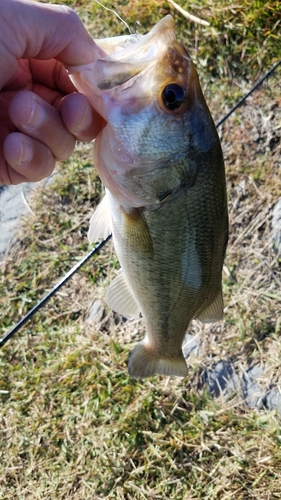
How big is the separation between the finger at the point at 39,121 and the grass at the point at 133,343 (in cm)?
154

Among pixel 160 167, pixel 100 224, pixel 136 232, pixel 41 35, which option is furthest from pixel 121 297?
pixel 41 35

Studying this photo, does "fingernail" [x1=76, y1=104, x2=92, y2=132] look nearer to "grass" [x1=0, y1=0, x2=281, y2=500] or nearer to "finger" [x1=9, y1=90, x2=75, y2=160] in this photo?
"finger" [x1=9, y1=90, x2=75, y2=160]

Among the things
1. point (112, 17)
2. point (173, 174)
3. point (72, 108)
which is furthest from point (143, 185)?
point (112, 17)

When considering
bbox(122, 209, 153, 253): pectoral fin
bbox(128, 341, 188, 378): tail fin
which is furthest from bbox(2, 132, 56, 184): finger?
bbox(128, 341, 188, 378): tail fin

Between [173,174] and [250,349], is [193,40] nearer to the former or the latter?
[250,349]

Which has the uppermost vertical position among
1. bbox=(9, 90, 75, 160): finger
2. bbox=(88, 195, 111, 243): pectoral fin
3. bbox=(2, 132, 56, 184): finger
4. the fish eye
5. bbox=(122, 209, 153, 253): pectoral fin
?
the fish eye

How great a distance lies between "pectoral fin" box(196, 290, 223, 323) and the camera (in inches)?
73.3

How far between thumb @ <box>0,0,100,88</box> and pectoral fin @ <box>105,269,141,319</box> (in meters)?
0.86

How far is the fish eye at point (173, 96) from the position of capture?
132 cm

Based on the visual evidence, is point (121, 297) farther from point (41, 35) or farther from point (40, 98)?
point (41, 35)

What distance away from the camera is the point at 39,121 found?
4.79 feet

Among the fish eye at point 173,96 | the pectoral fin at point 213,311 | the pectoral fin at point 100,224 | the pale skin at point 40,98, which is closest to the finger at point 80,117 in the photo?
the pale skin at point 40,98

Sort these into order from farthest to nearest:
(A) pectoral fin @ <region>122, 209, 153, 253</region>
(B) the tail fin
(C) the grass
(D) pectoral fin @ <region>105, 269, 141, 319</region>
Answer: (C) the grass
(B) the tail fin
(D) pectoral fin @ <region>105, 269, 141, 319</region>
(A) pectoral fin @ <region>122, 209, 153, 253</region>

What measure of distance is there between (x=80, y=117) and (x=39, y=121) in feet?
0.44
